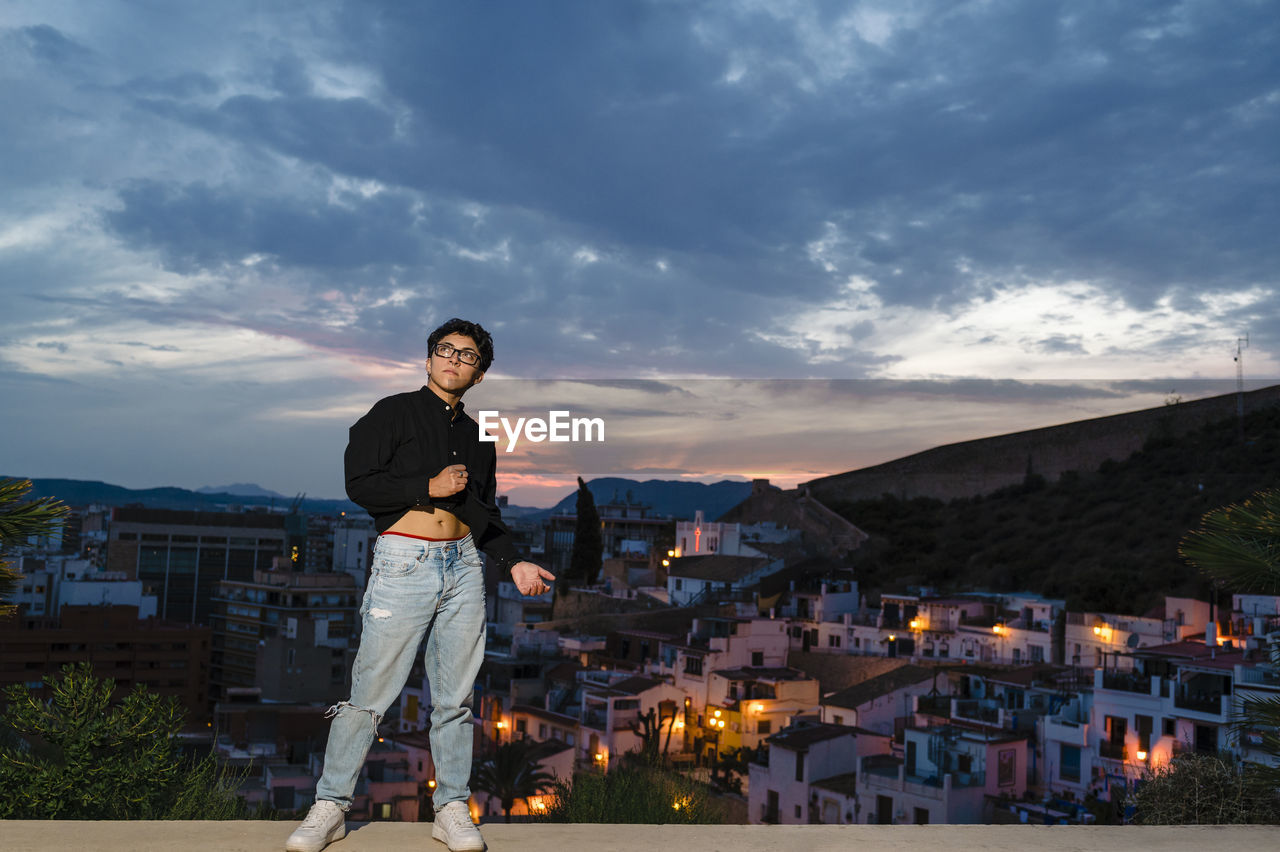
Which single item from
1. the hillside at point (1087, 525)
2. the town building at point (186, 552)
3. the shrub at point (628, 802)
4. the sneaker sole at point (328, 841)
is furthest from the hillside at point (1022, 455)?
the sneaker sole at point (328, 841)

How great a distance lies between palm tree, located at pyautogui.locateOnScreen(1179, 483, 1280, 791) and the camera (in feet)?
8.93

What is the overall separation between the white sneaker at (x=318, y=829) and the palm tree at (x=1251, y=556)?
226 centimetres

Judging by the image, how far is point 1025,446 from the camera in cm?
3666

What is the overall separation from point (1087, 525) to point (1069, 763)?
17311 mm

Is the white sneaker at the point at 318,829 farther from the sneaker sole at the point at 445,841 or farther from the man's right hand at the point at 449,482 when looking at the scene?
the man's right hand at the point at 449,482

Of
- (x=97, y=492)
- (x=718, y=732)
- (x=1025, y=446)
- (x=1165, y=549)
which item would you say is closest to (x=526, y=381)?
(x=718, y=732)

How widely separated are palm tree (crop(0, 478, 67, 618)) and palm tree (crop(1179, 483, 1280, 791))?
3115 millimetres

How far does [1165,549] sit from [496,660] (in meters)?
14.9

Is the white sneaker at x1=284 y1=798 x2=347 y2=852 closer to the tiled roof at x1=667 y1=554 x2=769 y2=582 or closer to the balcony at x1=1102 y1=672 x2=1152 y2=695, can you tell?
the balcony at x1=1102 y1=672 x2=1152 y2=695

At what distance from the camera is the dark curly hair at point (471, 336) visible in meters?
2.03

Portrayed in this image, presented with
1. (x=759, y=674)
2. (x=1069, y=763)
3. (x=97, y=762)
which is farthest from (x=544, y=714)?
(x=97, y=762)

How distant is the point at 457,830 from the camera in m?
1.84

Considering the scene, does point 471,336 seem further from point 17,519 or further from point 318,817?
point 17,519

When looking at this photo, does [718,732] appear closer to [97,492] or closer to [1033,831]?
[1033,831]
